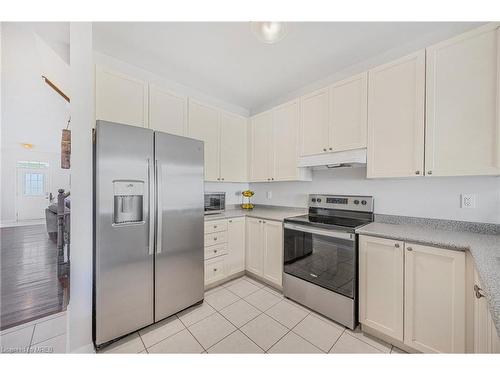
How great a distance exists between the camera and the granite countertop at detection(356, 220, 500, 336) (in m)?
0.72

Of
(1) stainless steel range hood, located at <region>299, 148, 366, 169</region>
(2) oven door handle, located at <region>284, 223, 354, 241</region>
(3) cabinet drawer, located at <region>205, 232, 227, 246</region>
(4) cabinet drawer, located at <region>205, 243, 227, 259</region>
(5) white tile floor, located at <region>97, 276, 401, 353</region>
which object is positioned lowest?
(5) white tile floor, located at <region>97, 276, 401, 353</region>

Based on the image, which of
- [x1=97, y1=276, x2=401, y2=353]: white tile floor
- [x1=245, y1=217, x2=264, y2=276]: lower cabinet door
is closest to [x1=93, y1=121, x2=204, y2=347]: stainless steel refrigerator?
[x1=97, y1=276, x2=401, y2=353]: white tile floor

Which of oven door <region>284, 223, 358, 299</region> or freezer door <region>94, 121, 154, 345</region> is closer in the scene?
freezer door <region>94, 121, 154, 345</region>

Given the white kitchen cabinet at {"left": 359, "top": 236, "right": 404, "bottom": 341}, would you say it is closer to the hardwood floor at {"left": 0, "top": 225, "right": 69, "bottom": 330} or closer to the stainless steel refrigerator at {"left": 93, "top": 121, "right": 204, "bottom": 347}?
the stainless steel refrigerator at {"left": 93, "top": 121, "right": 204, "bottom": 347}

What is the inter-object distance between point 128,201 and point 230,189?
1751mm

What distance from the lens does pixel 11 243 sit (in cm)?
286

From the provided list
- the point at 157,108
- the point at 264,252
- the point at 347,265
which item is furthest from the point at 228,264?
the point at 157,108

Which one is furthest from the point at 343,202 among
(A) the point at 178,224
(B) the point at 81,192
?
(B) the point at 81,192

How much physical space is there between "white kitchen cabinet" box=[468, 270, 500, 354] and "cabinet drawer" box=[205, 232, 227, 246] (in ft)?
6.84

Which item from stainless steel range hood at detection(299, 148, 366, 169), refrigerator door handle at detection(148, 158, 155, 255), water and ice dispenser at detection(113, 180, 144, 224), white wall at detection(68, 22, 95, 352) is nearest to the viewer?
white wall at detection(68, 22, 95, 352)

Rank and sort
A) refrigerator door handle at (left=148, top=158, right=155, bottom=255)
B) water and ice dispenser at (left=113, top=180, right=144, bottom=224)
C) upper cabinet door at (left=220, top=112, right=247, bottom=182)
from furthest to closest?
upper cabinet door at (left=220, top=112, right=247, bottom=182) < refrigerator door handle at (left=148, top=158, right=155, bottom=255) < water and ice dispenser at (left=113, top=180, right=144, bottom=224)

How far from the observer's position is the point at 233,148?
291cm

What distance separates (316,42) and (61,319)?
3594 mm

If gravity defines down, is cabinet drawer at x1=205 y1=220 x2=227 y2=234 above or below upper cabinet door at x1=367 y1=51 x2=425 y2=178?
below
